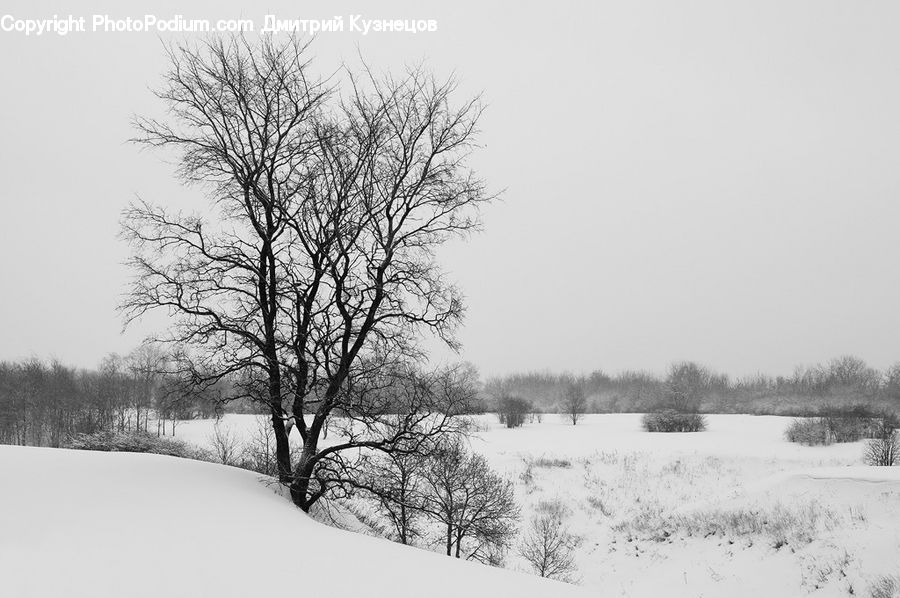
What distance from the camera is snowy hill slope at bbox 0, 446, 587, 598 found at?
14.7ft

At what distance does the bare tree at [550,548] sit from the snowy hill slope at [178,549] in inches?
522

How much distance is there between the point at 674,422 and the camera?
145 ft

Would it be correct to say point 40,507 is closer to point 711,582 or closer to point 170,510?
point 170,510

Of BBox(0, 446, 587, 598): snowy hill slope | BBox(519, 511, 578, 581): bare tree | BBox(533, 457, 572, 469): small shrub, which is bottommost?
BBox(519, 511, 578, 581): bare tree

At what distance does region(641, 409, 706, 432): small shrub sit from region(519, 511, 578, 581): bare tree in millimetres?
23481

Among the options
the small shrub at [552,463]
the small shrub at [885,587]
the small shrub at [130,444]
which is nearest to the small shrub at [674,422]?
the small shrub at [552,463]

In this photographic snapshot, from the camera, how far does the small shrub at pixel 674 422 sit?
4369 centimetres

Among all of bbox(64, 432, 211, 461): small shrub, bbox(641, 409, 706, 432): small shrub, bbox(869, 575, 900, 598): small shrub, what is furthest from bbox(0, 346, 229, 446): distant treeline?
bbox(869, 575, 900, 598): small shrub

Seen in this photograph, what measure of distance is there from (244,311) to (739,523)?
18379 mm

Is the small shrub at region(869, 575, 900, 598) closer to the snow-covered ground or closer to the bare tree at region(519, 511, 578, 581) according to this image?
the snow-covered ground

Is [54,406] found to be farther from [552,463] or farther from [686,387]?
[686,387]

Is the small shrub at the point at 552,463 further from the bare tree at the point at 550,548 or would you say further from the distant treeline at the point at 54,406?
the distant treeline at the point at 54,406

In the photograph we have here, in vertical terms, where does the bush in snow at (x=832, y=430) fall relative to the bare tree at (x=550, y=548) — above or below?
above

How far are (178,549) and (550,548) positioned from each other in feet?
57.9
